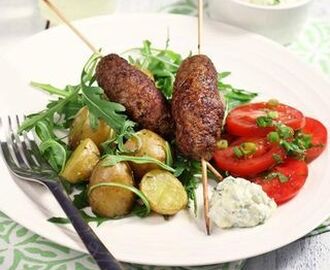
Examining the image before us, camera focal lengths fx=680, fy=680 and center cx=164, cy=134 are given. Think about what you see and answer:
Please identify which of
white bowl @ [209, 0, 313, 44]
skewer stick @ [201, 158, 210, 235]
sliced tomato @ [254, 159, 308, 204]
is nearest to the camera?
skewer stick @ [201, 158, 210, 235]

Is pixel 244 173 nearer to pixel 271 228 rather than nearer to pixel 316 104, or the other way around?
pixel 271 228

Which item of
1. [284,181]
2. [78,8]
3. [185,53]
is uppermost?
[78,8]

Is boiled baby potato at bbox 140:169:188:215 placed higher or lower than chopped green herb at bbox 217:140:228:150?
lower

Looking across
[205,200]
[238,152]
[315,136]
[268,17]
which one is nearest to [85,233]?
Result: [205,200]

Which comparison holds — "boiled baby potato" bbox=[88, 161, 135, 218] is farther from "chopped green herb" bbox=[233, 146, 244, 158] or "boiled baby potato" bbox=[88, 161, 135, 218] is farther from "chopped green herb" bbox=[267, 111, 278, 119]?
"chopped green herb" bbox=[267, 111, 278, 119]

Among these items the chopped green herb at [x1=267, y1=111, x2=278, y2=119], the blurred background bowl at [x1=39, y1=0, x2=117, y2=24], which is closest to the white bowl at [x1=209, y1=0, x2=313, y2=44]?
the blurred background bowl at [x1=39, y1=0, x2=117, y2=24]

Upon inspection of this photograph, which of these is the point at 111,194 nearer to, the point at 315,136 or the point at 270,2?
the point at 315,136

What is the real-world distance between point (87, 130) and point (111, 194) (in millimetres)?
365

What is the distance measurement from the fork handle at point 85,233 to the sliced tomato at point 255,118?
781mm

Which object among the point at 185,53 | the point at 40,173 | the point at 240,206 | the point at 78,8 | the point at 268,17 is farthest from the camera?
the point at 78,8

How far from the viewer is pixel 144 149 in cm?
258

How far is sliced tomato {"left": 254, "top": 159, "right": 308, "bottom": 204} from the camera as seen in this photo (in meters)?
2.55

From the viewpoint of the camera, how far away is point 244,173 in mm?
2641

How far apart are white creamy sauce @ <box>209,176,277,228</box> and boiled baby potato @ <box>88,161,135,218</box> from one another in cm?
31
